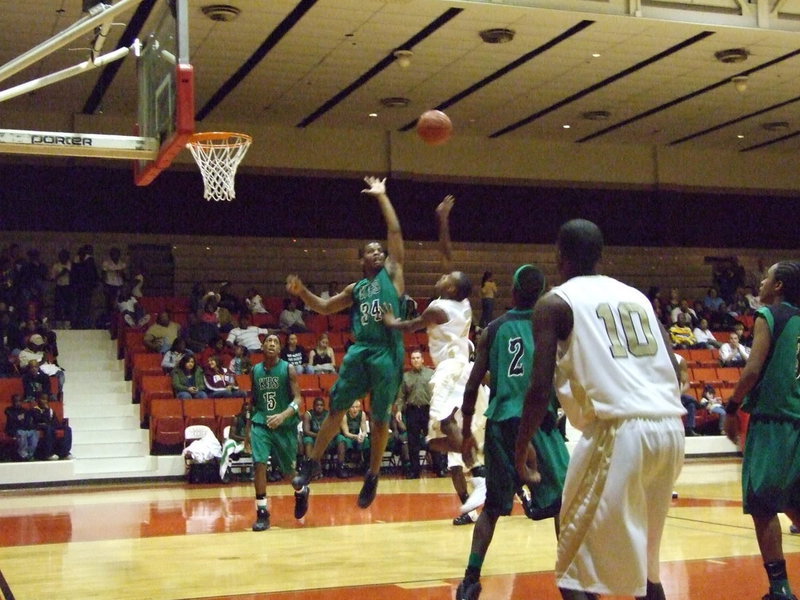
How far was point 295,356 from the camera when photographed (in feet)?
51.9

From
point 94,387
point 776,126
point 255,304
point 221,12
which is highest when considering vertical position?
point 221,12

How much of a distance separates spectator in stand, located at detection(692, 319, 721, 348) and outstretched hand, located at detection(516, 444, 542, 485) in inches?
588

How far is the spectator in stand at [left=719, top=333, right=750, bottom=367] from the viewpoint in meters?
18.9

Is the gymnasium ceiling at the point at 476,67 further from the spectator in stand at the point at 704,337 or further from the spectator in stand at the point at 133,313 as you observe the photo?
the spectator in stand at the point at 704,337

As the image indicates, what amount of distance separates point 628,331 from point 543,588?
8.84ft

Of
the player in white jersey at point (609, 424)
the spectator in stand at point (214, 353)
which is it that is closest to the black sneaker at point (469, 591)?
the player in white jersey at point (609, 424)

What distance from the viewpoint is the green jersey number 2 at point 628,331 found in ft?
12.3

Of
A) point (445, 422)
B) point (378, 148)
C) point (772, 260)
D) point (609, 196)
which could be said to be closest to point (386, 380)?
point (445, 422)

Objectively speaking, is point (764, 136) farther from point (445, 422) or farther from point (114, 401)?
point (445, 422)

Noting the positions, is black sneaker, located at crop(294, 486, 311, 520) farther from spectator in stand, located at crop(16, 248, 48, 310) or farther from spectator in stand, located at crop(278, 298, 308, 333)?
spectator in stand, located at crop(16, 248, 48, 310)

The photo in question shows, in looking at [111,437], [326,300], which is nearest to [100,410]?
[111,437]

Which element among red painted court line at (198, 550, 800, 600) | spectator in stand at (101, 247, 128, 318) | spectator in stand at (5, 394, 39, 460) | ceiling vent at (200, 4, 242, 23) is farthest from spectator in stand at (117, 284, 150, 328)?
red painted court line at (198, 550, 800, 600)

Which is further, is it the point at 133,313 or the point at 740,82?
the point at 133,313

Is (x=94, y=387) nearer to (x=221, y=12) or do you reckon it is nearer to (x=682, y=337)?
(x=221, y=12)
